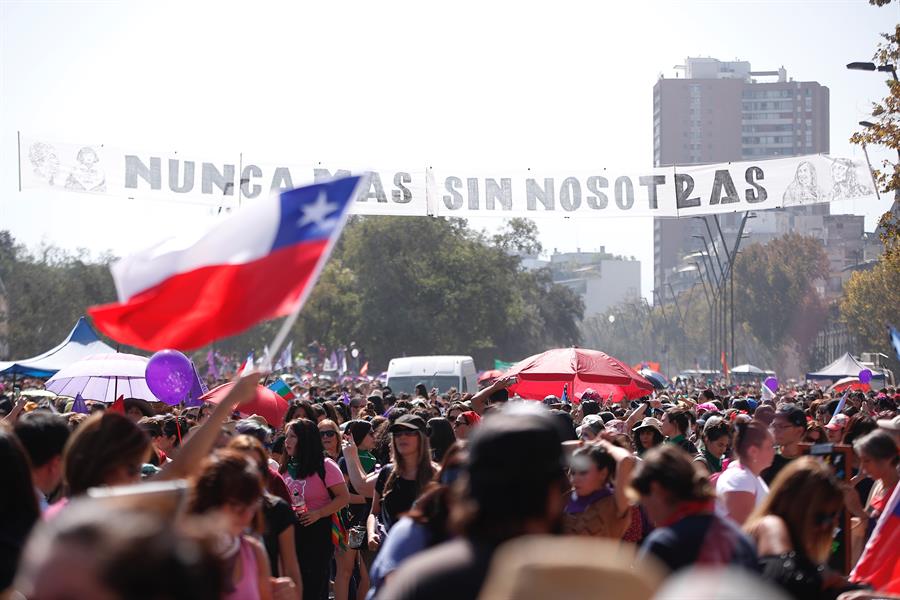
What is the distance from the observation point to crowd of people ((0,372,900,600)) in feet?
6.89

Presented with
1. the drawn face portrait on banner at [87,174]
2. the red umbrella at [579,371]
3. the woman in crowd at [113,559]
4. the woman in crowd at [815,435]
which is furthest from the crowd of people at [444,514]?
the drawn face portrait on banner at [87,174]

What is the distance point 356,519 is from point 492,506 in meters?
7.77

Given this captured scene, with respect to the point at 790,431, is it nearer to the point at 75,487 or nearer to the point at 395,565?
the point at 395,565

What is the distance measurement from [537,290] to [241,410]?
7106cm

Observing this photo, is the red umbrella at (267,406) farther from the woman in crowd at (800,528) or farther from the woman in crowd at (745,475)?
the woman in crowd at (800,528)

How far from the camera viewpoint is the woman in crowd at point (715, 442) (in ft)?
32.6

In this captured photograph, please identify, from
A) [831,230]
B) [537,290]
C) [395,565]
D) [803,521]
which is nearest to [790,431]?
[803,521]

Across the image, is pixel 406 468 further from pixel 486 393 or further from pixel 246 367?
pixel 246 367

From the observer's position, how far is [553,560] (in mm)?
2129

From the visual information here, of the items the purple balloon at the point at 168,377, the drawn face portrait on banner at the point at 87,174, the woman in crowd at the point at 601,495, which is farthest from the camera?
the drawn face portrait on banner at the point at 87,174

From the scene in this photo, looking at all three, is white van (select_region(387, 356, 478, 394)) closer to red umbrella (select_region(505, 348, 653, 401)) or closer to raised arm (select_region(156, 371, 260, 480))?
Answer: red umbrella (select_region(505, 348, 653, 401))

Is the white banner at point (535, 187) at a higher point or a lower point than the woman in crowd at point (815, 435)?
higher

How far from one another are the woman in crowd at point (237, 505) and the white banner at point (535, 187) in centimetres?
1595

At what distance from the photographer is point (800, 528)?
14.7ft
